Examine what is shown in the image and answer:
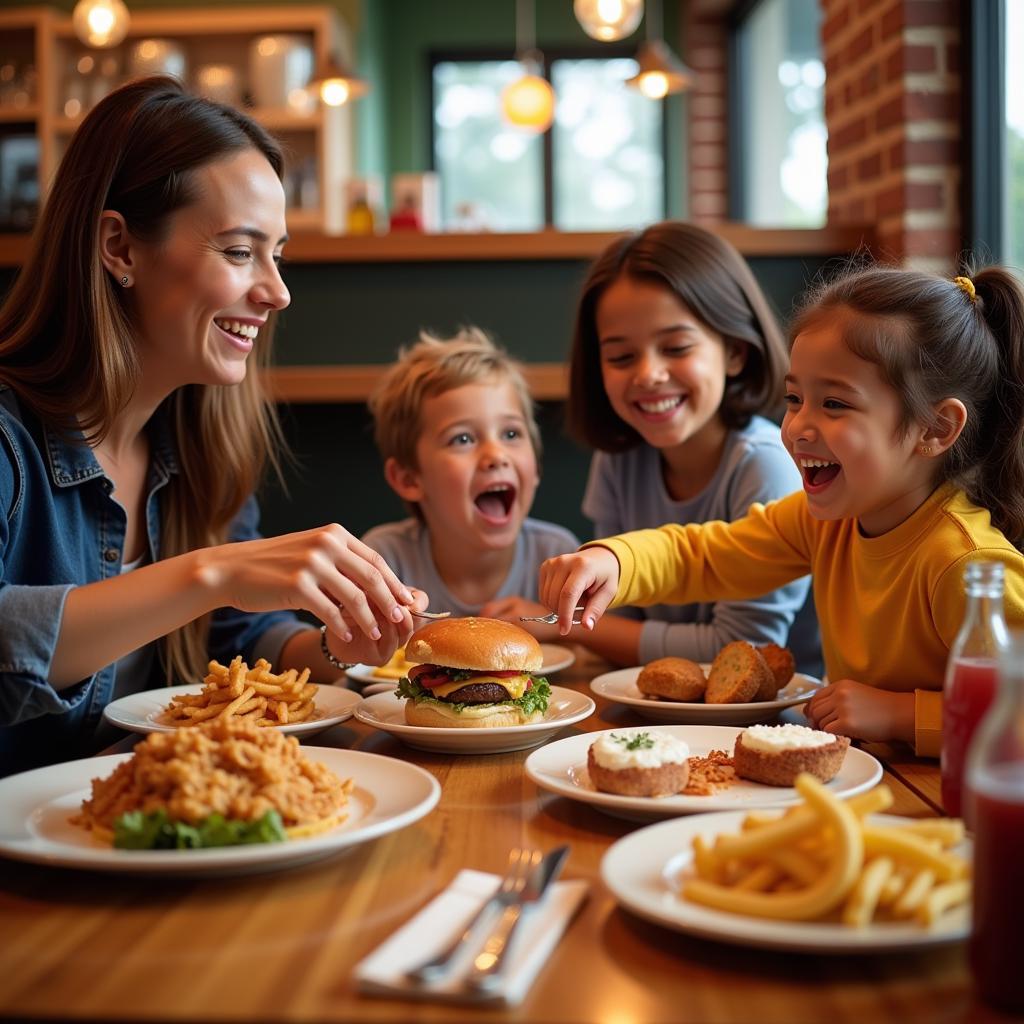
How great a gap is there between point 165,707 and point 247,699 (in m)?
0.21

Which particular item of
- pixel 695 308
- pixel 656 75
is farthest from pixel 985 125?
pixel 656 75

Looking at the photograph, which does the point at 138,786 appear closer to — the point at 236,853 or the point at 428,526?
the point at 236,853

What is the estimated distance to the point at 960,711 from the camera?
118 centimetres

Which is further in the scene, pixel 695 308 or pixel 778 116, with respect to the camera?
pixel 778 116

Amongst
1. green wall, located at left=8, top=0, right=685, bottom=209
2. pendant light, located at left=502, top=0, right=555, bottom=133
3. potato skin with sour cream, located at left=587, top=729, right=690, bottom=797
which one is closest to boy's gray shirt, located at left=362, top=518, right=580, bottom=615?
potato skin with sour cream, located at left=587, top=729, right=690, bottom=797

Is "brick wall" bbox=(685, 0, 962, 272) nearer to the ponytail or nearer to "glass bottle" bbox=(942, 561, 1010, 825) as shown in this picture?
the ponytail

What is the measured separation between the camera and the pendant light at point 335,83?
5.85 meters

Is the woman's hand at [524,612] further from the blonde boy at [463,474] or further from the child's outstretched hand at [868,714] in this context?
the child's outstretched hand at [868,714]

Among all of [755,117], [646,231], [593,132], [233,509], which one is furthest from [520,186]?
[233,509]

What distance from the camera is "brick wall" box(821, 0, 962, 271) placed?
324cm

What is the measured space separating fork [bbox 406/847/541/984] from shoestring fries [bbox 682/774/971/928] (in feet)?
0.48

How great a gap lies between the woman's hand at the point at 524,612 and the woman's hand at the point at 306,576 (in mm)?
796

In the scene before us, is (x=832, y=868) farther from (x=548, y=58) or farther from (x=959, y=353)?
(x=548, y=58)

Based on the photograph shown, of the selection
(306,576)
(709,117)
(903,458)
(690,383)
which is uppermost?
(709,117)
